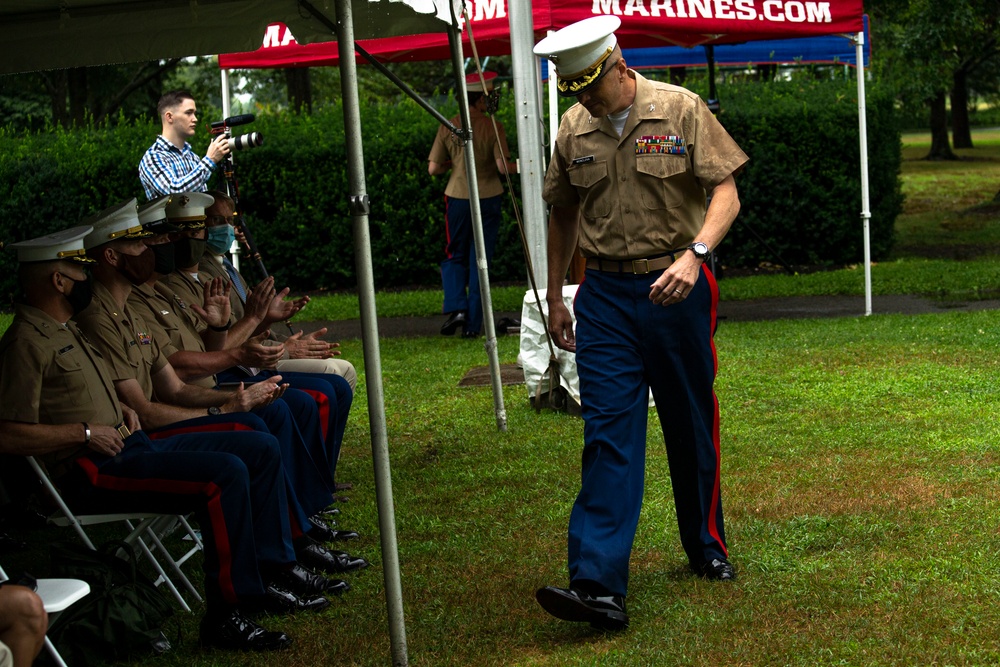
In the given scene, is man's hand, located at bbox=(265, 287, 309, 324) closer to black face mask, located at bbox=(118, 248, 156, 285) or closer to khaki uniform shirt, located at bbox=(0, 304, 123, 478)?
black face mask, located at bbox=(118, 248, 156, 285)

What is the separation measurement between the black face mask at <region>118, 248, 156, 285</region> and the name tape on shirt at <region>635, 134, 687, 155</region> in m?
2.07

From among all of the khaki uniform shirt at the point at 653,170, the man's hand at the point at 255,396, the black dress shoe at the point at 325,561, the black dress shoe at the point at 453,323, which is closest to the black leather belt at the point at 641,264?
the khaki uniform shirt at the point at 653,170

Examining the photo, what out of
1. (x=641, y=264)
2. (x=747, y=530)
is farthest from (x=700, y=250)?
(x=747, y=530)

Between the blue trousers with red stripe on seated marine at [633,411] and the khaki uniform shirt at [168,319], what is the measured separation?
1.91 m

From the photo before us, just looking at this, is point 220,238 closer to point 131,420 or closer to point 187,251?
point 187,251

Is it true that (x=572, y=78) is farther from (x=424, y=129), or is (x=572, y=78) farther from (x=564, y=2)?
(x=424, y=129)

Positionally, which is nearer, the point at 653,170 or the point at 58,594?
the point at 58,594

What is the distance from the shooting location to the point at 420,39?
1061 centimetres

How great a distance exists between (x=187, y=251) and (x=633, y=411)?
2.50 metres

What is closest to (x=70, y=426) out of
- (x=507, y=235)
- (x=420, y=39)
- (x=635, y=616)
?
(x=635, y=616)

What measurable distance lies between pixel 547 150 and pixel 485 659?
19.6 feet

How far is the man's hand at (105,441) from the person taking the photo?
4.59 metres

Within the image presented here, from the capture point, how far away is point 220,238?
6578 millimetres

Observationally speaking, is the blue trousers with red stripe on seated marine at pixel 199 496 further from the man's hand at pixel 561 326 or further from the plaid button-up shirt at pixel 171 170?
the plaid button-up shirt at pixel 171 170
